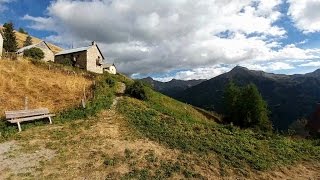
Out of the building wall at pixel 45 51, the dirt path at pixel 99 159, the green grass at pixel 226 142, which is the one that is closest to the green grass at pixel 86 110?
the dirt path at pixel 99 159

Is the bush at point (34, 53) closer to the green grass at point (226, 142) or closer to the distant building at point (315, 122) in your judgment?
the green grass at point (226, 142)

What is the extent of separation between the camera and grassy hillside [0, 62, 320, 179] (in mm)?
18703

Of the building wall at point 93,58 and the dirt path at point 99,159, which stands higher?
the building wall at point 93,58

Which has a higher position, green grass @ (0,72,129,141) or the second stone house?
the second stone house

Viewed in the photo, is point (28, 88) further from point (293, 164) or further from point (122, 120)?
point (293, 164)

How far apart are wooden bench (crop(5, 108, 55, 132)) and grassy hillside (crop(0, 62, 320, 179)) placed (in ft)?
2.04

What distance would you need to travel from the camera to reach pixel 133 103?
35.5 m

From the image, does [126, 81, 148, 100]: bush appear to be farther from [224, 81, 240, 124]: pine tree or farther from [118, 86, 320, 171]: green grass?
[224, 81, 240, 124]: pine tree

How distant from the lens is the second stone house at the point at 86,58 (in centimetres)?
7931

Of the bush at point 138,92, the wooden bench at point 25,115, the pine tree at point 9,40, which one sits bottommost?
the wooden bench at point 25,115

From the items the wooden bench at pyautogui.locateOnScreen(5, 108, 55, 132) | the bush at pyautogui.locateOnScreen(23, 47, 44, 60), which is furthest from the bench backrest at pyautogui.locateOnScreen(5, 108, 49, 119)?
the bush at pyautogui.locateOnScreen(23, 47, 44, 60)

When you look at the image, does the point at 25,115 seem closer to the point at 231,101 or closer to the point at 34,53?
the point at 231,101

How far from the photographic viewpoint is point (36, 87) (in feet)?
123

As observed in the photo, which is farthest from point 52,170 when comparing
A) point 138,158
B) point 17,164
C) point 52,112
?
point 52,112
